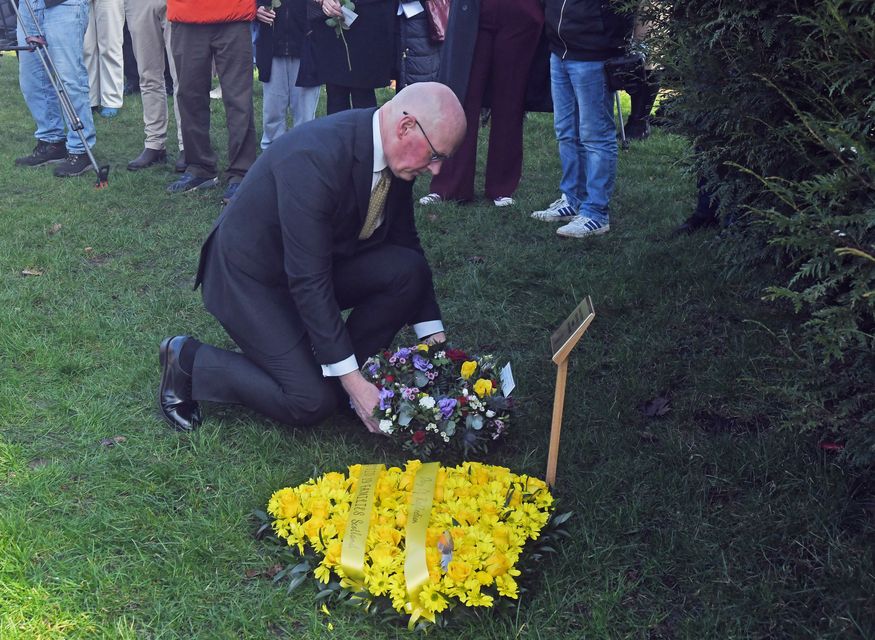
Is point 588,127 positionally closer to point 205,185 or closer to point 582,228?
point 582,228

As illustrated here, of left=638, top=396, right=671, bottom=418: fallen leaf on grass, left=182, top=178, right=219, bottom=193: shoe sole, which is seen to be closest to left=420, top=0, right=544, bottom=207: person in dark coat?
left=182, top=178, right=219, bottom=193: shoe sole

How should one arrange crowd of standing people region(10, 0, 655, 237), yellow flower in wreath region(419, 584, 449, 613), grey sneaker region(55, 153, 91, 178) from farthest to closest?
grey sneaker region(55, 153, 91, 178), crowd of standing people region(10, 0, 655, 237), yellow flower in wreath region(419, 584, 449, 613)

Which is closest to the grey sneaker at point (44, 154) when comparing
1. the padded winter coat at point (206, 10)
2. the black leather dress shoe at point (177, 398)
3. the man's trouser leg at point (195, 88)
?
the man's trouser leg at point (195, 88)

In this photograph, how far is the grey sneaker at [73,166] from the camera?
7559 millimetres

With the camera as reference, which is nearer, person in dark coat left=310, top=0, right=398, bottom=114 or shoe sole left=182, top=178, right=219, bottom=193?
person in dark coat left=310, top=0, right=398, bottom=114

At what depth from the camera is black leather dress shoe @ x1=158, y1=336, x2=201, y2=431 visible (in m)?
3.69

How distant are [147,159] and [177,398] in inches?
189

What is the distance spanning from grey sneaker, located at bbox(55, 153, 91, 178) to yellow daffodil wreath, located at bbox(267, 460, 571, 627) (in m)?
5.47

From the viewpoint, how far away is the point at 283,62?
7.07 metres

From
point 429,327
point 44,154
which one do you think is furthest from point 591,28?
point 44,154

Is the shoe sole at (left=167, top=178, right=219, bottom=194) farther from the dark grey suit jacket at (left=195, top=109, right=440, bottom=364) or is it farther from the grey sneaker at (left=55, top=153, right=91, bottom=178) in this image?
the dark grey suit jacket at (left=195, top=109, right=440, bottom=364)

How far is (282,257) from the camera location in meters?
3.56

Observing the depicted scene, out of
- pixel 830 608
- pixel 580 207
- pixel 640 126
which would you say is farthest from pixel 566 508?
pixel 640 126

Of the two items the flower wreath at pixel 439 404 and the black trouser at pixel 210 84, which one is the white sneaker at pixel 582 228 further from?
the black trouser at pixel 210 84
